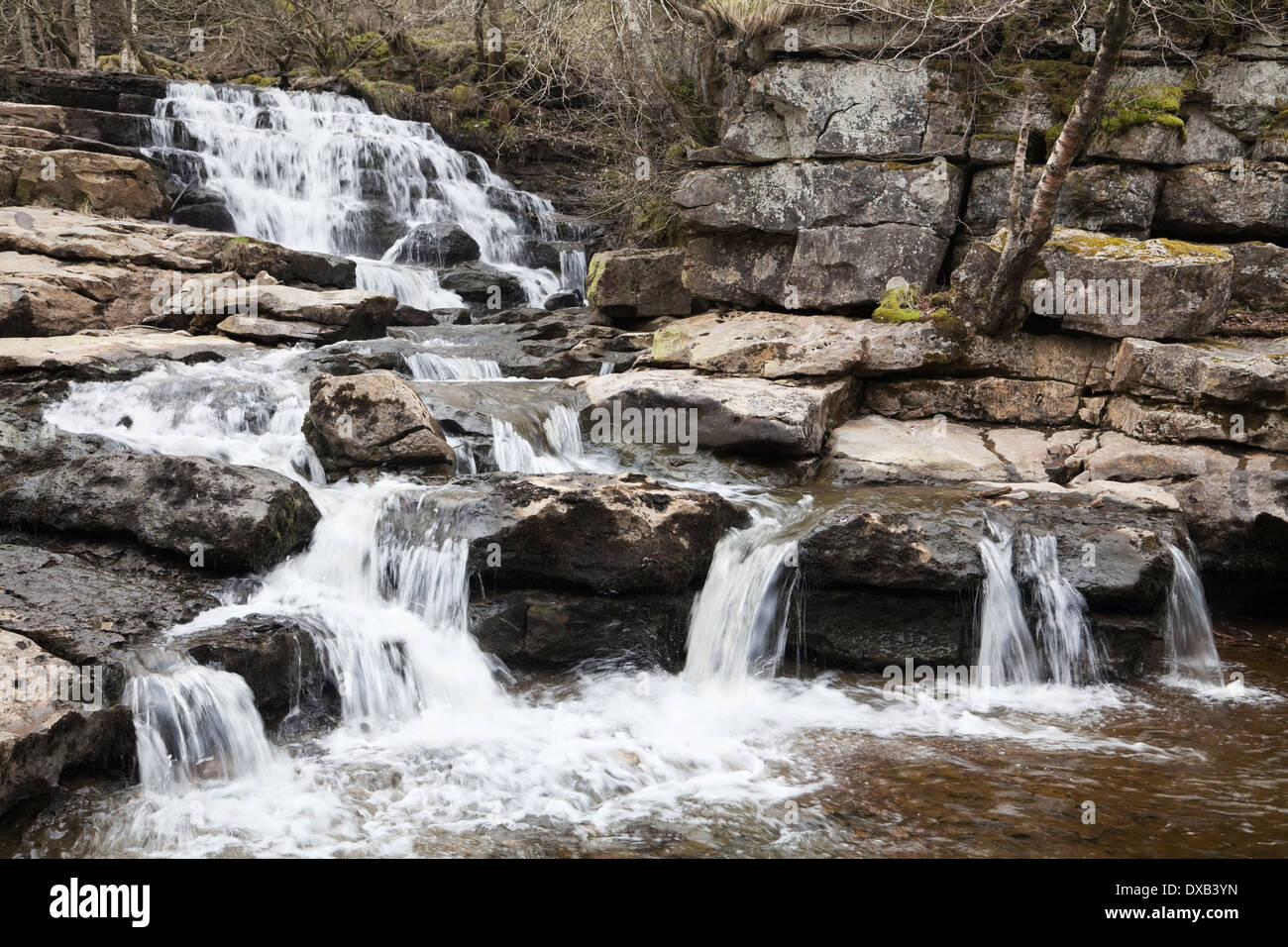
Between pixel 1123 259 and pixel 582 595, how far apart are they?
5967mm

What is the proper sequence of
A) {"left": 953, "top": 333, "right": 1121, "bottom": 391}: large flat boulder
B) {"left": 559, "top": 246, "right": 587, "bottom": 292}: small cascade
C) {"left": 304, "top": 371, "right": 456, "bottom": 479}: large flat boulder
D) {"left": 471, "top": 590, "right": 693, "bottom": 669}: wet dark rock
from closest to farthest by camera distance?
{"left": 471, "top": 590, "right": 693, "bottom": 669}: wet dark rock
{"left": 304, "top": 371, "right": 456, "bottom": 479}: large flat boulder
{"left": 953, "top": 333, "right": 1121, "bottom": 391}: large flat boulder
{"left": 559, "top": 246, "right": 587, "bottom": 292}: small cascade

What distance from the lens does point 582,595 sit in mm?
7121

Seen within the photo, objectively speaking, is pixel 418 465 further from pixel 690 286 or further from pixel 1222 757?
pixel 1222 757

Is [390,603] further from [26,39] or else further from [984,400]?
[26,39]

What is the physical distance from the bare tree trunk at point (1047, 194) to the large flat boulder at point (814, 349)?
1.89 feet

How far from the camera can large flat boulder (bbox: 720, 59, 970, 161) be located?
1030 cm

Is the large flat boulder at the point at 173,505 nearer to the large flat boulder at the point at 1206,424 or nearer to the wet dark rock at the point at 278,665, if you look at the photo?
the wet dark rock at the point at 278,665

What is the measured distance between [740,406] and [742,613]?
Result: 2425 millimetres

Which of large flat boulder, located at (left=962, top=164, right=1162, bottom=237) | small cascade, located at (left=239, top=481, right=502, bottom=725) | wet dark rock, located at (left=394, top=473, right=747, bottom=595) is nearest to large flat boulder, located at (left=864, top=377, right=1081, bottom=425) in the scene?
large flat boulder, located at (left=962, top=164, right=1162, bottom=237)

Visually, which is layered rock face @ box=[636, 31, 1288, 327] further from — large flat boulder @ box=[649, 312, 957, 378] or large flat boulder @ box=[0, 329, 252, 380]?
large flat boulder @ box=[0, 329, 252, 380]

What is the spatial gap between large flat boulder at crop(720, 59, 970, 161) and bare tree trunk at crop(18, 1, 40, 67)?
15.9 meters

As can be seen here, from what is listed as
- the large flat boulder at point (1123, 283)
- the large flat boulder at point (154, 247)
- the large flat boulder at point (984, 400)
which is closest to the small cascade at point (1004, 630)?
the large flat boulder at point (984, 400)

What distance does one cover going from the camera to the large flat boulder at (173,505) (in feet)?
22.2

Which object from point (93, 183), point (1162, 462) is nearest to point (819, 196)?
point (1162, 462)
